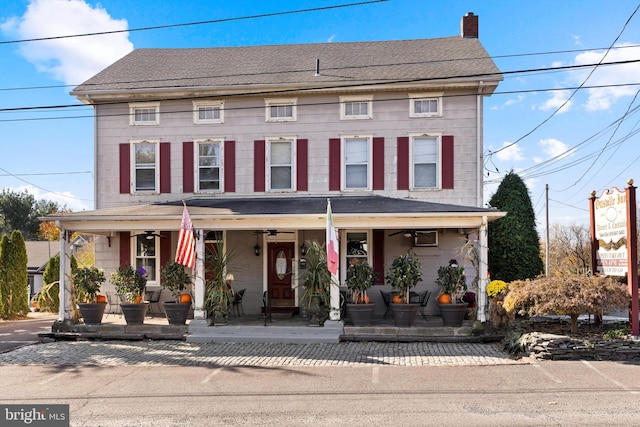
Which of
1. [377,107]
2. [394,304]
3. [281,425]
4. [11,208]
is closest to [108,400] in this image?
[281,425]

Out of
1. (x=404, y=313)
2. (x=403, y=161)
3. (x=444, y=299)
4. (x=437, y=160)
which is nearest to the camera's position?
(x=404, y=313)

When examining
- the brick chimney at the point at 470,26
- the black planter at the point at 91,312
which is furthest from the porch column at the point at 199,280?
the brick chimney at the point at 470,26

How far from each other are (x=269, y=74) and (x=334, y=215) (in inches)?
238

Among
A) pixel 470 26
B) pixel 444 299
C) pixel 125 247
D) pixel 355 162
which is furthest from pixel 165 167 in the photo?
pixel 470 26

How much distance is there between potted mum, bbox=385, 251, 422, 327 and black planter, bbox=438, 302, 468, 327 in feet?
2.05

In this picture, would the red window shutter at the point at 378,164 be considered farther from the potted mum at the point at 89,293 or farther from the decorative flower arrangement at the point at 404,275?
the potted mum at the point at 89,293

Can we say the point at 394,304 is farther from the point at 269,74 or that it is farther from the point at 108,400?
the point at 269,74

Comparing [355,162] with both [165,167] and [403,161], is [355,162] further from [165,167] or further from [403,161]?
[165,167]

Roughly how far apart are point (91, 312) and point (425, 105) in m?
10.3

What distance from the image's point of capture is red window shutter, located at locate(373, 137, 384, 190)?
15.0m

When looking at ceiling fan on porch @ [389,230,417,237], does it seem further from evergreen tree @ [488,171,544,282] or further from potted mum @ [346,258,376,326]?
evergreen tree @ [488,171,544,282]

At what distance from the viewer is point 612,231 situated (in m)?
11.0

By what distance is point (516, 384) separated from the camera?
314 inches

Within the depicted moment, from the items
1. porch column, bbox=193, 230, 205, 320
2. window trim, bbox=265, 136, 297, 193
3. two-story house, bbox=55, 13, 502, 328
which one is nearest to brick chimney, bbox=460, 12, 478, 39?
two-story house, bbox=55, 13, 502, 328
